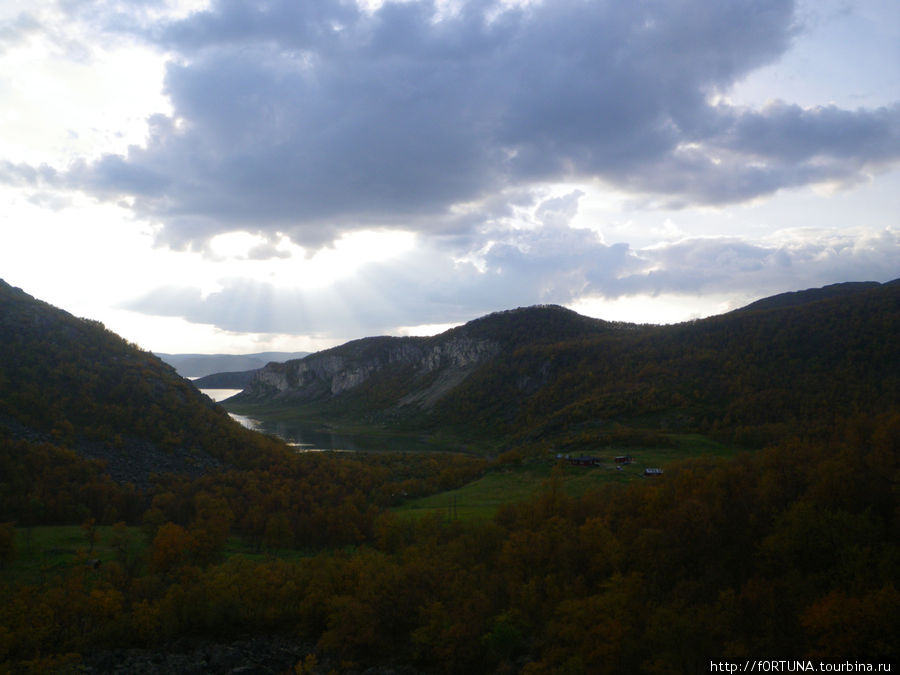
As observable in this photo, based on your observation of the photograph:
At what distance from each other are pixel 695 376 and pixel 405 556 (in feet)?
246

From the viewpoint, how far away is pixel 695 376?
301ft

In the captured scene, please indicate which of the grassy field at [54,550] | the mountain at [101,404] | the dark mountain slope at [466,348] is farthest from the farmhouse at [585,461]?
the dark mountain slope at [466,348]

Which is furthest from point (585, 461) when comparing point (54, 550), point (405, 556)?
point (54, 550)

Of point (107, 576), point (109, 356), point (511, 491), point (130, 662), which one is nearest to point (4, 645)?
point (130, 662)

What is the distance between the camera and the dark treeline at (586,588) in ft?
61.7

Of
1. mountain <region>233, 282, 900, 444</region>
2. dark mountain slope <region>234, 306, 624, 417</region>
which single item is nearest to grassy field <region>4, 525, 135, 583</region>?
mountain <region>233, 282, 900, 444</region>

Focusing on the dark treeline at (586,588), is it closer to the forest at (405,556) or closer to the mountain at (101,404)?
A: the forest at (405,556)

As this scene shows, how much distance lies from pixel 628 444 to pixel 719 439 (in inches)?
423

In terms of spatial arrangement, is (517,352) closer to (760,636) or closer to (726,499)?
(726,499)

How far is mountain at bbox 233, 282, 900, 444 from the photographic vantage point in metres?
73.5

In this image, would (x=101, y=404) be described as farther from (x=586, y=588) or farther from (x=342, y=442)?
(x=342, y=442)

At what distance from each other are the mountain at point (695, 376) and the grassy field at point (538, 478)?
8448mm

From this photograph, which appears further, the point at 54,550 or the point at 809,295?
the point at 809,295

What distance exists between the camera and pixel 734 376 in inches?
3438
